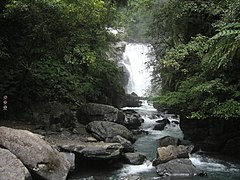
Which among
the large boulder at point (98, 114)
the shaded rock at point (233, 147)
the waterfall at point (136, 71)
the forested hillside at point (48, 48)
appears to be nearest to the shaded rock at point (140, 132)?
the large boulder at point (98, 114)

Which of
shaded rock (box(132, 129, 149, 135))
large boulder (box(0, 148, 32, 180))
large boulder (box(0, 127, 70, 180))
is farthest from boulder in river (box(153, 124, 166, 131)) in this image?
large boulder (box(0, 148, 32, 180))

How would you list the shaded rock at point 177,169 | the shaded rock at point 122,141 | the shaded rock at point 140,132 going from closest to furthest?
1. the shaded rock at point 177,169
2. the shaded rock at point 122,141
3. the shaded rock at point 140,132

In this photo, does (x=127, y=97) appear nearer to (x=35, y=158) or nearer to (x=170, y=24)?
(x=170, y=24)

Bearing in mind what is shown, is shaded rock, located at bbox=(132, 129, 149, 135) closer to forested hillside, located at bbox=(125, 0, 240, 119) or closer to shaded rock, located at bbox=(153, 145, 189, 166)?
forested hillside, located at bbox=(125, 0, 240, 119)

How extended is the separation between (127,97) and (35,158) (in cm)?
1855

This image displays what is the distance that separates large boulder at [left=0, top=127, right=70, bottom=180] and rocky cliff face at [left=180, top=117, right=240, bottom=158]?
22.1 ft

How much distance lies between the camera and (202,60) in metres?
9.77

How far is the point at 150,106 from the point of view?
2653 cm

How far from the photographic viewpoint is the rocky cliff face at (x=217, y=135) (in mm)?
11812

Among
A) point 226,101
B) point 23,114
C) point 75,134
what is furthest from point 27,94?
point 226,101

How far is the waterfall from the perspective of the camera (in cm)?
3028

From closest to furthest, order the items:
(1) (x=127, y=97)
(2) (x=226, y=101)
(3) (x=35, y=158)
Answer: (3) (x=35, y=158) < (2) (x=226, y=101) < (1) (x=127, y=97)

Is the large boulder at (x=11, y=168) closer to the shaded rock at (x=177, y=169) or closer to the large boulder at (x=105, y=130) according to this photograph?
the shaded rock at (x=177, y=169)

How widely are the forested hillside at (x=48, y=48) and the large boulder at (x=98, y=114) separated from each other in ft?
4.29
